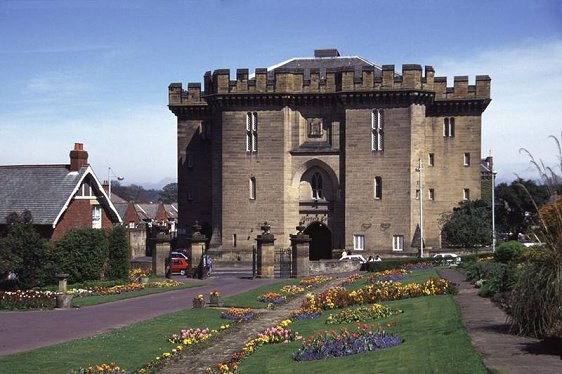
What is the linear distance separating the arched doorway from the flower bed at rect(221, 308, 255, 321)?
39905 millimetres

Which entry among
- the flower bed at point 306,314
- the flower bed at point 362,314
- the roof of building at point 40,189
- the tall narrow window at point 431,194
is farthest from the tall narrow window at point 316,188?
the flower bed at point 362,314

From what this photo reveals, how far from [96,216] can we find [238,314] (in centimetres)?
2413

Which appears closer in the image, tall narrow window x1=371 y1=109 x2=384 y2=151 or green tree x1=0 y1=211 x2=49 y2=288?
green tree x1=0 y1=211 x2=49 y2=288

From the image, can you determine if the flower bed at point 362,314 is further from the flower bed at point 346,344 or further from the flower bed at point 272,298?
the flower bed at point 272,298

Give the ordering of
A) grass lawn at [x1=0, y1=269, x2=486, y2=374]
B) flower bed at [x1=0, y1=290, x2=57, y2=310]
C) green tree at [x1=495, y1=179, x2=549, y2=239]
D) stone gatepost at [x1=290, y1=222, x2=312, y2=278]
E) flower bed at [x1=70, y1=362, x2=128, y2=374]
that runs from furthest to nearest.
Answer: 1. green tree at [x1=495, y1=179, x2=549, y2=239]
2. stone gatepost at [x1=290, y1=222, x2=312, y2=278]
3. flower bed at [x1=0, y1=290, x2=57, y2=310]
4. flower bed at [x1=70, y1=362, x2=128, y2=374]
5. grass lawn at [x1=0, y1=269, x2=486, y2=374]

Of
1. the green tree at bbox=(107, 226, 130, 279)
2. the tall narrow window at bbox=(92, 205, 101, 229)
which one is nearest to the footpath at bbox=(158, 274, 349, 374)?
the green tree at bbox=(107, 226, 130, 279)

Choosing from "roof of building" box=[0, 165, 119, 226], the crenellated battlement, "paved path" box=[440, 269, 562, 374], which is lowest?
"paved path" box=[440, 269, 562, 374]

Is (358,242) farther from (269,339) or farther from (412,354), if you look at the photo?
(412,354)

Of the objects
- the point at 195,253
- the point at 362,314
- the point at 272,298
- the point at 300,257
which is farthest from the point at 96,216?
the point at 362,314

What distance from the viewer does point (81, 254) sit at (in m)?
43.0

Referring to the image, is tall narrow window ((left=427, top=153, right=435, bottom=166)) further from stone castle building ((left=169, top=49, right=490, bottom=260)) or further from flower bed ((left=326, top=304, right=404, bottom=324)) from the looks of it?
flower bed ((left=326, top=304, right=404, bottom=324))

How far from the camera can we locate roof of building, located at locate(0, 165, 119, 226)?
146 ft

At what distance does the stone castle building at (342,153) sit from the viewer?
6469cm

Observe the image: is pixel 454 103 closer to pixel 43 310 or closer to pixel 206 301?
pixel 206 301
